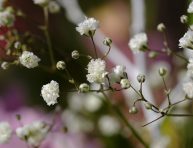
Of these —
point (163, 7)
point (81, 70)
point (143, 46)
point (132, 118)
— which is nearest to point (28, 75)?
point (81, 70)

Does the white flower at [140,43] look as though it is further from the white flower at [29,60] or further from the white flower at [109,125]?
the white flower at [109,125]

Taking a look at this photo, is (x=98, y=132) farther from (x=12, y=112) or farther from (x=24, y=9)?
(x=24, y=9)

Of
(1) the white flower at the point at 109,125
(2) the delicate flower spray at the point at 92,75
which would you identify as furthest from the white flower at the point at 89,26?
(1) the white flower at the point at 109,125

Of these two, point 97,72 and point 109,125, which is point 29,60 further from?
point 109,125

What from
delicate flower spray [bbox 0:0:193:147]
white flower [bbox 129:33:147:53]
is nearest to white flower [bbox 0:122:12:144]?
delicate flower spray [bbox 0:0:193:147]

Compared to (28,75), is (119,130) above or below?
below

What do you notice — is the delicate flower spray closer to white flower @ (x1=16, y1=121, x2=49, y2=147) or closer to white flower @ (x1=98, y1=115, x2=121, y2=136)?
white flower @ (x1=16, y1=121, x2=49, y2=147)

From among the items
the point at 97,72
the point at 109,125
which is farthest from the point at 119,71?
the point at 109,125
